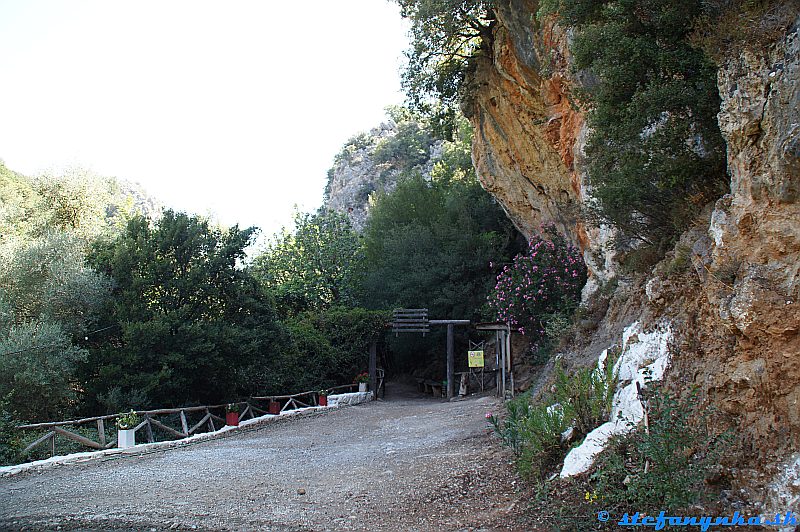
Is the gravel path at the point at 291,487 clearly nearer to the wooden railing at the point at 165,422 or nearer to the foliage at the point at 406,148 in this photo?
the wooden railing at the point at 165,422

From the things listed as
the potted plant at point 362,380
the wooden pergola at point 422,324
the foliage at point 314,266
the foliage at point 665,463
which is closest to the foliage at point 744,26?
the foliage at point 665,463

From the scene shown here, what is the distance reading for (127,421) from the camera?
1003 centimetres

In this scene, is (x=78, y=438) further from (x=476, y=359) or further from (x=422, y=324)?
(x=422, y=324)

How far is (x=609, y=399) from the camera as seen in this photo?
537 cm

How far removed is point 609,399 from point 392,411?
1006 centimetres

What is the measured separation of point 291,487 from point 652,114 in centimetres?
564

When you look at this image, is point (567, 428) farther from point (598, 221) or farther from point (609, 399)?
point (598, 221)

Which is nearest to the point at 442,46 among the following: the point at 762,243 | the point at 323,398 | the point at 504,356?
the point at 504,356

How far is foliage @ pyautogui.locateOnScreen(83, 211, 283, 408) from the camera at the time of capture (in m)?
12.4

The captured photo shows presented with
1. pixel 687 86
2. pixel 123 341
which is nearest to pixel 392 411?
pixel 123 341

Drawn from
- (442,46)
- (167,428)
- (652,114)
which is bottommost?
(167,428)

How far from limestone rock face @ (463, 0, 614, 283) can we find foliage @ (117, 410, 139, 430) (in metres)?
8.76

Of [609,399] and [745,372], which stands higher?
[745,372]

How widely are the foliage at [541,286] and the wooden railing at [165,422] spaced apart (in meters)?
5.68
